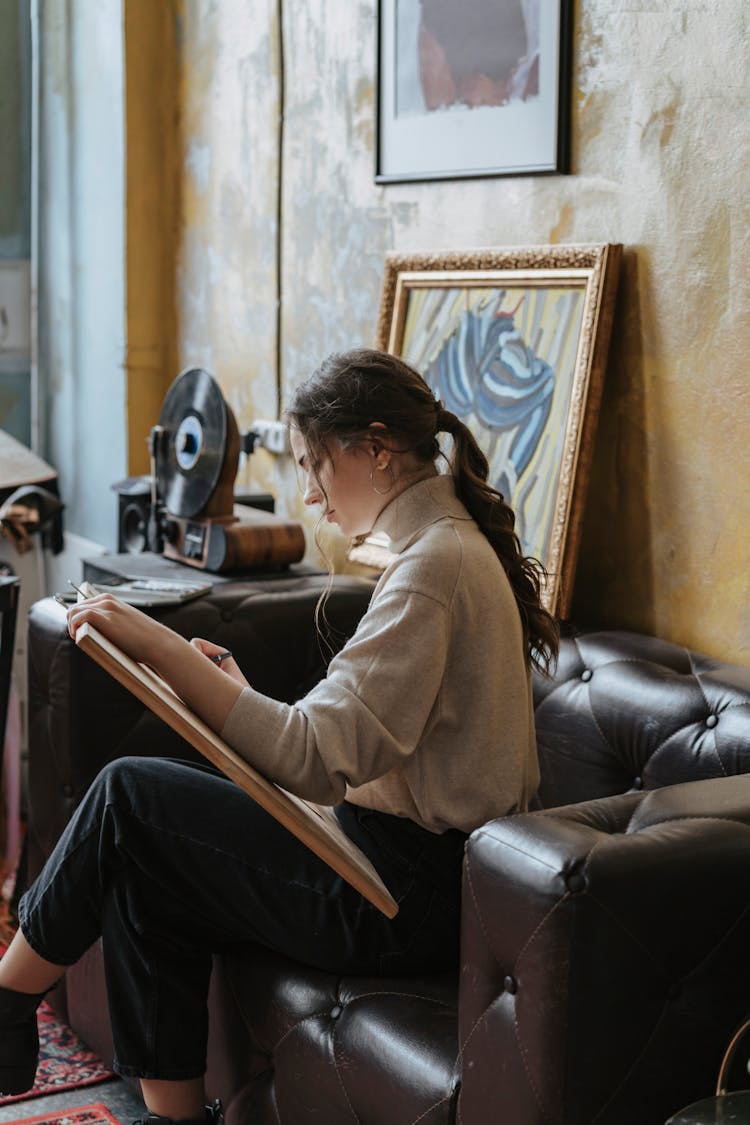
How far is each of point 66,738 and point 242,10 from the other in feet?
7.36

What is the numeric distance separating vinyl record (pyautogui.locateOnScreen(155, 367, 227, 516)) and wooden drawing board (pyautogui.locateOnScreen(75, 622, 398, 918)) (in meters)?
1.31

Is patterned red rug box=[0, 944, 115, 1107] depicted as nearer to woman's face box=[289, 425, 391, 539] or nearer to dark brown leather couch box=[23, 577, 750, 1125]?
dark brown leather couch box=[23, 577, 750, 1125]

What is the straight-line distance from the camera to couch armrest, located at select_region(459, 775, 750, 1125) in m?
1.48

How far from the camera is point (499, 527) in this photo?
204 cm

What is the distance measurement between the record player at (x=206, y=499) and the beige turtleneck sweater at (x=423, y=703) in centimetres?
112

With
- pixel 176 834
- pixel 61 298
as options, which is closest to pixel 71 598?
pixel 176 834

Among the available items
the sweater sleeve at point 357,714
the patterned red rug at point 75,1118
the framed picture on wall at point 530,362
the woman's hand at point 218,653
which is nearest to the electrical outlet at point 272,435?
the framed picture on wall at point 530,362

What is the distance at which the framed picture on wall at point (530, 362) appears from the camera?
Answer: 8.52ft

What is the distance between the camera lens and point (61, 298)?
481 centimetres

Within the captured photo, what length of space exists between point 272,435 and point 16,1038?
1.99 m

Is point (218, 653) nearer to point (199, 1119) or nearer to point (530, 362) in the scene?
point (199, 1119)

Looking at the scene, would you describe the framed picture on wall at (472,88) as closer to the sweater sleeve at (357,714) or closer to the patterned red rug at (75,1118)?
the sweater sleeve at (357,714)

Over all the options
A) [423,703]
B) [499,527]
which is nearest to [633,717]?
[499,527]

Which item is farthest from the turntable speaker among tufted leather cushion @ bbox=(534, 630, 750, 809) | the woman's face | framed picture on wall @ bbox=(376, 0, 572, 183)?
the woman's face
